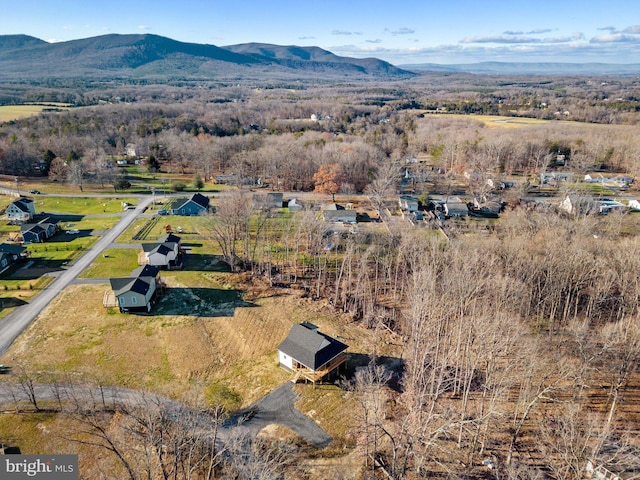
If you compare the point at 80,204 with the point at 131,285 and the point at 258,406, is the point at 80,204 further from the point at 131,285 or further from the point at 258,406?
the point at 258,406

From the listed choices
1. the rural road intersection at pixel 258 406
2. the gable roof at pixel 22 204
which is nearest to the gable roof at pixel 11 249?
the rural road intersection at pixel 258 406

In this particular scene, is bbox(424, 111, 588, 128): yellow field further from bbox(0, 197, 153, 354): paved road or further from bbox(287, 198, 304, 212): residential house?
bbox(0, 197, 153, 354): paved road

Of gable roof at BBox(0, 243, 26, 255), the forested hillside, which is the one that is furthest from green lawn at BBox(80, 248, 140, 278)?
the forested hillside

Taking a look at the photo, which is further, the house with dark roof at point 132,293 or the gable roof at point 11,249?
the gable roof at point 11,249

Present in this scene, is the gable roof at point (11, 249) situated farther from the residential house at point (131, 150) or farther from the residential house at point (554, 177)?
the residential house at point (554, 177)

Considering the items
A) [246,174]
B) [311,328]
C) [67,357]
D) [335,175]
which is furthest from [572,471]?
[246,174]

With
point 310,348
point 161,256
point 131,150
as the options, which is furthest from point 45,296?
point 131,150

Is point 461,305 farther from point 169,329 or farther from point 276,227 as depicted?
point 276,227

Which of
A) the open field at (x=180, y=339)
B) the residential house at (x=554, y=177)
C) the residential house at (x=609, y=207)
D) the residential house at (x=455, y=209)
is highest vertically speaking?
the residential house at (x=554, y=177)
